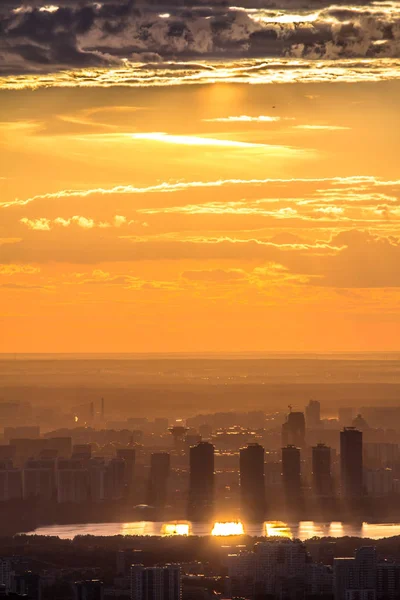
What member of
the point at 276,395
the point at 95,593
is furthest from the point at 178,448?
the point at 95,593

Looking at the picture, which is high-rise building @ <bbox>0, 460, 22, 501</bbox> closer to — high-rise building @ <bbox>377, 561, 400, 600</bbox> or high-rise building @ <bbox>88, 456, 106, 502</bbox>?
high-rise building @ <bbox>88, 456, 106, 502</bbox>

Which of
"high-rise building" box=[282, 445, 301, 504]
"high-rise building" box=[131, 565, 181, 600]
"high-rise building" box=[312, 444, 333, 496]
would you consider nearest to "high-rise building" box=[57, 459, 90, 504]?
"high-rise building" box=[282, 445, 301, 504]

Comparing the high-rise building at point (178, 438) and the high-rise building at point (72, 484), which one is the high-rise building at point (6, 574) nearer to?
the high-rise building at point (72, 484)

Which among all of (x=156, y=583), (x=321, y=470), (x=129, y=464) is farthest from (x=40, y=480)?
(x=156, y=583)

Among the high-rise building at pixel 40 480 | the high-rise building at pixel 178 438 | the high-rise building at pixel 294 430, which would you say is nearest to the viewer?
the high-rise building at pixel 40 480

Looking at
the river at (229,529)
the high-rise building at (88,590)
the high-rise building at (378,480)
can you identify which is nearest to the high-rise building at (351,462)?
the high-rise building at (378,480)

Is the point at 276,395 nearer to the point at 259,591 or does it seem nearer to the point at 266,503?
the point at 266,503
